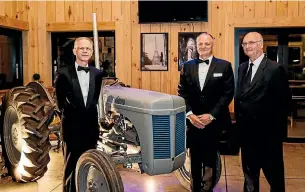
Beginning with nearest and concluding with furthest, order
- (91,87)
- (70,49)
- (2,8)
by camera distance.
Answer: (91,87) < (2,8) < (70,49)

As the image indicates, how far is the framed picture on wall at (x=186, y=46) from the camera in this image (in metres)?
6.88

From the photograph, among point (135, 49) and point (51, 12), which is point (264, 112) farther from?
point (51, 12)

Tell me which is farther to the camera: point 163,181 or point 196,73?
point 163,181

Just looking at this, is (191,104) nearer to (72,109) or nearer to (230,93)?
(230,93)

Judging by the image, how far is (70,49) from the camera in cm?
752

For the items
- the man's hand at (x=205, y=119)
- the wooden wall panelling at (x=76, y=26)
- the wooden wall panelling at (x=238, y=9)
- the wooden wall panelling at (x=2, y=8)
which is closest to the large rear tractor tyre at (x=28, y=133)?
the man's hand at (x=205, y=119)

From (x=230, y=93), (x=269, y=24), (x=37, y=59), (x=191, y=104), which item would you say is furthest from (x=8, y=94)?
(x=269, y=24)

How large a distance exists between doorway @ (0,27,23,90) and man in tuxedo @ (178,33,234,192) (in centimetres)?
401

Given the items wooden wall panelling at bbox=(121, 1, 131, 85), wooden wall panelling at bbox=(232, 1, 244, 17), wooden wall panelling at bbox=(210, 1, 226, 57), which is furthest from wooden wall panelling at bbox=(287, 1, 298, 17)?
wooden wall panelling at bbox=(121, 1, 131, 85)

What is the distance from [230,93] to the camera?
356 centimetres

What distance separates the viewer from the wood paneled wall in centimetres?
670

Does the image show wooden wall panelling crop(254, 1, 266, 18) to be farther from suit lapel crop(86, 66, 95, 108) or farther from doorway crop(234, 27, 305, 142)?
suit lapel crop(86, 66, 95, 108)

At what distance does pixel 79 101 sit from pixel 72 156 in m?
0.46

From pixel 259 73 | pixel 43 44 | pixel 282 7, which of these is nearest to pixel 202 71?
pixel 259 73
